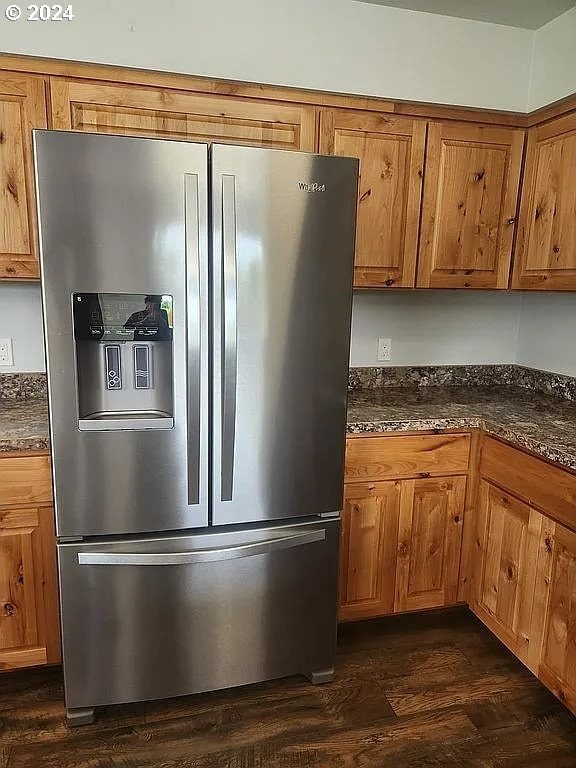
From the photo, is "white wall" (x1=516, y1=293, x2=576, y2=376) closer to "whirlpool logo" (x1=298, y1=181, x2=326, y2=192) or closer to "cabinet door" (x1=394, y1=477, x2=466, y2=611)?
"cabinet door" (x1=394, y1=477, x2=466, y2=611)

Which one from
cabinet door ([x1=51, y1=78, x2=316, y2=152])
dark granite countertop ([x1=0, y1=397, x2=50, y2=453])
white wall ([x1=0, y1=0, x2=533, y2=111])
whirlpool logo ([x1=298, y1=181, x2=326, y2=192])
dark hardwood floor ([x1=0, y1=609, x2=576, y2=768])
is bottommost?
dark hardwood floor ([x1=0, y1=609, x2=576, y2=768])

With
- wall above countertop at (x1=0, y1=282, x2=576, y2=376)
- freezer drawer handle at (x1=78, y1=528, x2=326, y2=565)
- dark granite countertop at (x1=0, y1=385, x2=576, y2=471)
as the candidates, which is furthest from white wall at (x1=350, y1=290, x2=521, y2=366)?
freezer drawer handle at (x1=78, y1=528, x2=326, y2=565)

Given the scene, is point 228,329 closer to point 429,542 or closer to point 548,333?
point 429,542

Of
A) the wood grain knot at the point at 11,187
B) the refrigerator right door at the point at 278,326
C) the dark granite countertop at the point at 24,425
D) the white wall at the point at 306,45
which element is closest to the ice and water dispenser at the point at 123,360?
the refrigerator right door at the point at 278,326

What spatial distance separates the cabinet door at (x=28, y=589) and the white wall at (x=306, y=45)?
1.55 m

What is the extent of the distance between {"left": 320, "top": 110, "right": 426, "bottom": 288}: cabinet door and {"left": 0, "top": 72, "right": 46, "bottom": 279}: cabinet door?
39.6 inches

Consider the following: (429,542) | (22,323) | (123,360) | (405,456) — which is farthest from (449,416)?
(22,323)

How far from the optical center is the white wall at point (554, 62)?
7.10 feet

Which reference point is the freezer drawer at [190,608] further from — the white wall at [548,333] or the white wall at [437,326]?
the white wall at [548,333]

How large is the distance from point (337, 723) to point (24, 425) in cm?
143

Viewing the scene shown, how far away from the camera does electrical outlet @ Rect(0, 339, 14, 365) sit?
230 centimetres

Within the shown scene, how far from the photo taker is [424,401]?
8.03 feet

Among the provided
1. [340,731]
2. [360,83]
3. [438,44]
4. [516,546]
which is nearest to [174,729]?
[340,731]

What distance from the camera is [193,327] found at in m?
1.64
